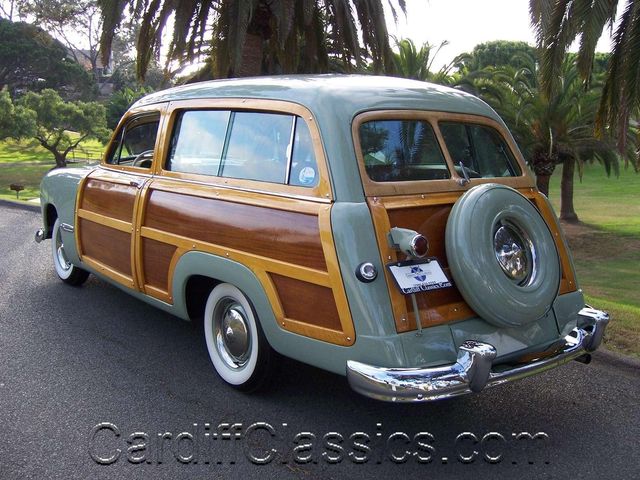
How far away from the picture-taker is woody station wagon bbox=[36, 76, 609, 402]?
3316mm

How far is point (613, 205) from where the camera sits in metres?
22.3

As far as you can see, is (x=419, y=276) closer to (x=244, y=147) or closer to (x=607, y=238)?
(x=244, y=147)

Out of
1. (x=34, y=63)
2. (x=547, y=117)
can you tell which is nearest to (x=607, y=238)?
(x=547, y=117)

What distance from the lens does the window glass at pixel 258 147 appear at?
3889mm

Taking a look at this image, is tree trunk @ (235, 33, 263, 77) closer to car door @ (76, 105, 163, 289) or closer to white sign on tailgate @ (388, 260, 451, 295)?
car door @ (76, 105, 163, 289)

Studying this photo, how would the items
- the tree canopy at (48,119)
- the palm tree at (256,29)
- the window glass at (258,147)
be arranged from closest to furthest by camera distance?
the window glass at (258,147) < the palm tree at (256,29) < the tree canopy at (48,119)

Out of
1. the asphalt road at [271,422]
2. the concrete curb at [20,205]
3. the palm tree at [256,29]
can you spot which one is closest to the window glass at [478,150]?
the asphalt road at [271,422]

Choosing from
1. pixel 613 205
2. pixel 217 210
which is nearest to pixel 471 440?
pixel 217 210

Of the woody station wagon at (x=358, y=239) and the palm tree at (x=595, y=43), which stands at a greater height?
the palm tree at (x=595, y=43)

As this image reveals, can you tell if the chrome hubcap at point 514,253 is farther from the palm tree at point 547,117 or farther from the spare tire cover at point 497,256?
the palm tree at point 547,117

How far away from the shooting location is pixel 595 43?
6.51 metres

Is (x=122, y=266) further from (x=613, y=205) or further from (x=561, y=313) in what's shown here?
(x=613, y=205)

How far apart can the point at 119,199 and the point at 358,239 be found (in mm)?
2503

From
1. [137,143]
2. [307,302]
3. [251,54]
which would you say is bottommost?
[307,302]
